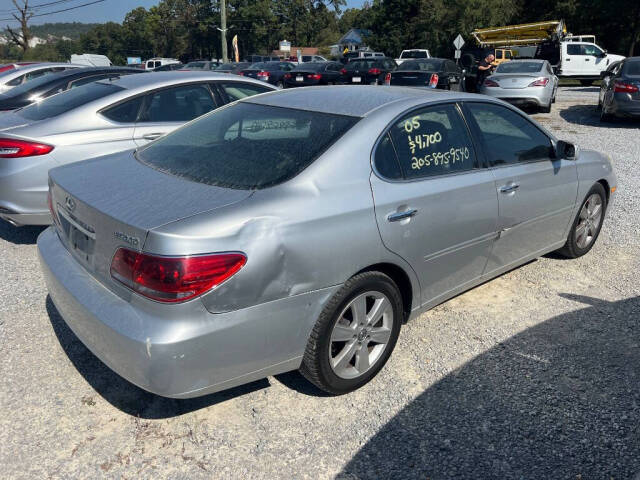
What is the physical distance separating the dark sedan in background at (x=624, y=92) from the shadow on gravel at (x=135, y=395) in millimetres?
12120

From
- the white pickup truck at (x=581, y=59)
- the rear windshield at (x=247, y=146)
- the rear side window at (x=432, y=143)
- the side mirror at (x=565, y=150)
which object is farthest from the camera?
the white pickup truck at (x=581, y=59)

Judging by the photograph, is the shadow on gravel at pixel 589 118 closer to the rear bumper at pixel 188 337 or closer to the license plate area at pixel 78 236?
Answer: the rear bumper at pixel 188 337

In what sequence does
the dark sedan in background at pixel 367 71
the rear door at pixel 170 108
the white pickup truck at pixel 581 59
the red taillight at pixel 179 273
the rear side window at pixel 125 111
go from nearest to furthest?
the red taillight at pixel 179 273 < the rear side window at pixel 125 111 < the rear door at pixel 170 108 < the dark sedan in background at pixel 367 71 < the white pickup truck at pixel 581 59

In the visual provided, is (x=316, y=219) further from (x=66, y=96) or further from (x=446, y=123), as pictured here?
(x=66, y=96)

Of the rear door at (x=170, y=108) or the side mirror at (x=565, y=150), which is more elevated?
the rear door at (x=170, y=108)

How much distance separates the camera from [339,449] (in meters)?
2.68

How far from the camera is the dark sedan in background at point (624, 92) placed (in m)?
12.3

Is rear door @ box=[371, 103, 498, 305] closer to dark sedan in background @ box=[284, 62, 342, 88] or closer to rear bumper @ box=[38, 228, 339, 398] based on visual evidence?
rear bumper @ box=[38, 228, 339, 398]

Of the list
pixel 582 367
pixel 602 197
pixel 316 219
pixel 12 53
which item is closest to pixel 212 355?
pixel 316 219

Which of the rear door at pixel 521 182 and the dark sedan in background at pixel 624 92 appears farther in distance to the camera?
the dark sedan in background at pixel 624 92

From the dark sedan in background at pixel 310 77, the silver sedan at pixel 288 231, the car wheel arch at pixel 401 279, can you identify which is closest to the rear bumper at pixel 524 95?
the dark sedan in background at pixel 310 77

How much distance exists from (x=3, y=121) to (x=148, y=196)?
3599 mm

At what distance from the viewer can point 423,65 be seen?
17.7 meters

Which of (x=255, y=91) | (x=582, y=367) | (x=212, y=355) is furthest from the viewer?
(x=255, y=91)
